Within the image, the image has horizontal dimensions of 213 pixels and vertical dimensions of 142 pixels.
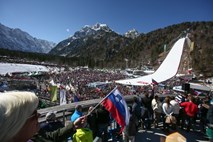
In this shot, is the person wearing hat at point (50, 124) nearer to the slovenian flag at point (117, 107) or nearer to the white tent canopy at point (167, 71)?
the slovenian flag at point (117, 107)

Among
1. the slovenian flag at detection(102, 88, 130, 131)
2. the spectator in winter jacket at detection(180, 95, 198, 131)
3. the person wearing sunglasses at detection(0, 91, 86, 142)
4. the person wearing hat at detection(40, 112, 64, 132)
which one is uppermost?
the person wearing sunglasses at detection(0, 91, 86, 142)

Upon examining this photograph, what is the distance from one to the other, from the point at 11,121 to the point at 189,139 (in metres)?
8.60

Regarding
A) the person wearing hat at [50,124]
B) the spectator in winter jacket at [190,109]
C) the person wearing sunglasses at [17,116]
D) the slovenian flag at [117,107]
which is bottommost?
the spectator in winter jacket at [190,109]

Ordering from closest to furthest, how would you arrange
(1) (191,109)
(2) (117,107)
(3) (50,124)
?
(3) (50,124)
(2) (117,107)
(1) (191,109)

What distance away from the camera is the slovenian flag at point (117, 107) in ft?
15.5

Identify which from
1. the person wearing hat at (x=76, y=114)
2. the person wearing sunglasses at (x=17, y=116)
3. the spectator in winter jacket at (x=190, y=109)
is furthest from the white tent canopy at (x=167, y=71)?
the person wearing sunglasses at (x=17, y=116)

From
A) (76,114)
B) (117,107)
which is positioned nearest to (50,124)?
(76,114)

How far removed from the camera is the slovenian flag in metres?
4.71

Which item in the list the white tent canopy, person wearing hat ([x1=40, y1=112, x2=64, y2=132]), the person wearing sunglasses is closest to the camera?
the person wearing sunglasses

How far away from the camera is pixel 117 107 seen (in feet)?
15.8

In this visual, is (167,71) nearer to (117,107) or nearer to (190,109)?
(190,109)

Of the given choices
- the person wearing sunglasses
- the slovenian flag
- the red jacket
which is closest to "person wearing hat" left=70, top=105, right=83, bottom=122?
the slovenian flag

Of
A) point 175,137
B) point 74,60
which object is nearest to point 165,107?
point 175,137

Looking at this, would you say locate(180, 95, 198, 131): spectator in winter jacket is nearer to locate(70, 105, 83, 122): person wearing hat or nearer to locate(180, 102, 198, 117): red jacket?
locate(180, 102, 198, 117): red jacket
